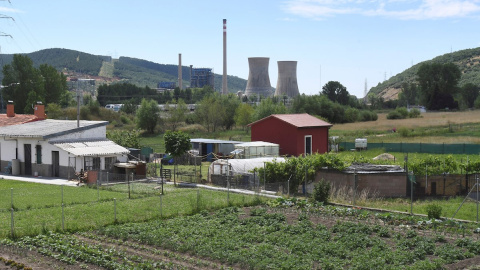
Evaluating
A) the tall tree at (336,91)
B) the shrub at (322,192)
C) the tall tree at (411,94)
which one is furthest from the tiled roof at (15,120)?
the tall tree at (411,94)

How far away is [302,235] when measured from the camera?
19.3m

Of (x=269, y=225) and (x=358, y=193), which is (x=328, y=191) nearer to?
(x=358, y=193)

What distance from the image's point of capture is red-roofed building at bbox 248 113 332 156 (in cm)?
4603

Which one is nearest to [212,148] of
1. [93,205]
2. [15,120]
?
[15,120]

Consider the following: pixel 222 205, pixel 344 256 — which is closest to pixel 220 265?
pixel 344 256

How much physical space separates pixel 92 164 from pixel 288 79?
108 meters

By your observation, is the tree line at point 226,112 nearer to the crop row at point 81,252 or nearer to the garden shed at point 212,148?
the garden shed at point 212,148

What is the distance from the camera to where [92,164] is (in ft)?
Result: 124

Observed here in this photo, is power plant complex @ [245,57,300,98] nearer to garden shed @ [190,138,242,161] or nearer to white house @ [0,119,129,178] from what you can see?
garden shed @ [190,138,242,161]

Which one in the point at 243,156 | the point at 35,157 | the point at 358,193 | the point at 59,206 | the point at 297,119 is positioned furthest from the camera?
the point at 297,119

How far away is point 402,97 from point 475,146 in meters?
109

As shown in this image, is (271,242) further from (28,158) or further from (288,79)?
(288,79)

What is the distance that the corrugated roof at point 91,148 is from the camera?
36.9 metres

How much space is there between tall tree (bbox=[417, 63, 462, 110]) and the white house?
317 feet
